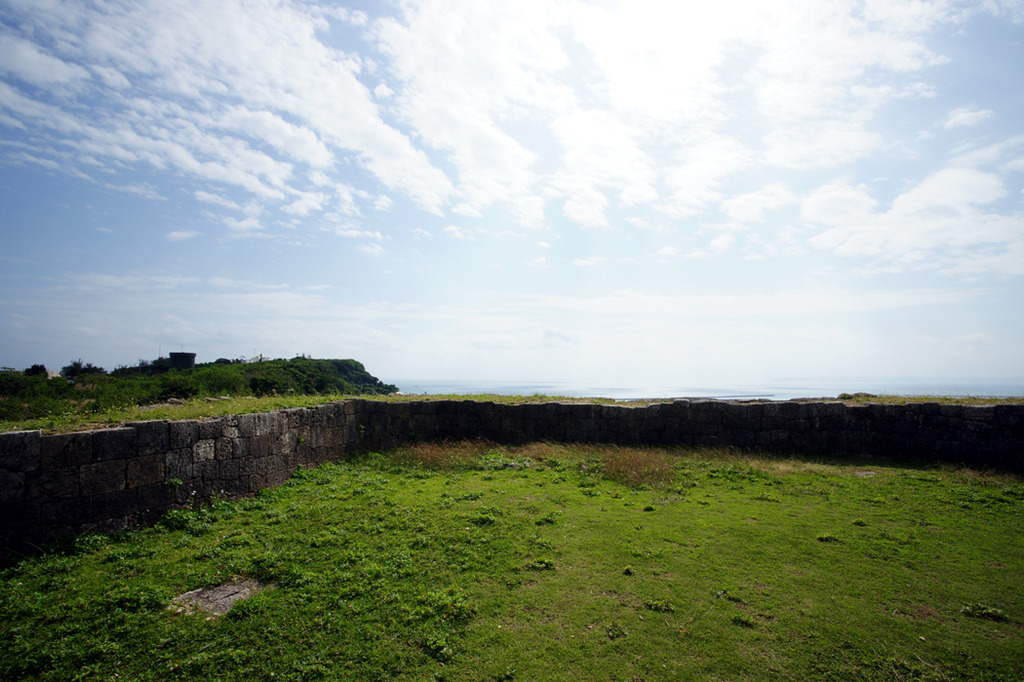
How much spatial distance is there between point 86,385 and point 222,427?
6604 millimetres

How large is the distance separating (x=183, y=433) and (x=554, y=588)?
6526 millimetres

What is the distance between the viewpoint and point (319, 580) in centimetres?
564

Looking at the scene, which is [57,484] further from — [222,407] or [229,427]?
[222,407]

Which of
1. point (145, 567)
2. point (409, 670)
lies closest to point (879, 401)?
point (409, 670)

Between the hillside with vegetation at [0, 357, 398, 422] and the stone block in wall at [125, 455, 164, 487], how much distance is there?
2009 millimetres

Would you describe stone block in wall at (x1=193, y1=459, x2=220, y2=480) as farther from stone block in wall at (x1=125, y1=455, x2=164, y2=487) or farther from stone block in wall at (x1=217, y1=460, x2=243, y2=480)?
stone block in wall at (x1=125, y1=455, x2=164, y2=487)

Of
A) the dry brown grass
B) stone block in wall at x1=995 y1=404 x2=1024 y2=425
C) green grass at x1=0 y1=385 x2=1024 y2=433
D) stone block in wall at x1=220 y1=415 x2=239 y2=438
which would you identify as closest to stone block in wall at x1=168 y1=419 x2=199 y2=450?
green grass at x1=0 y1=385 x2=1024 y2=433

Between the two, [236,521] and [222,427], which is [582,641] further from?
[222,427]

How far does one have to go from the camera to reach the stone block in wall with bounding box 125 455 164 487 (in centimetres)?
736

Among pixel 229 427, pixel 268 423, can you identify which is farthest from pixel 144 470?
pixel 268 423

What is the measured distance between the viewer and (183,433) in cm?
813

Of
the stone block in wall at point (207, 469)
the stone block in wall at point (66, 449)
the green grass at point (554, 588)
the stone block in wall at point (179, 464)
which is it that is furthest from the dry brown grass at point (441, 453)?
the stone block in wall at point (66, 449)

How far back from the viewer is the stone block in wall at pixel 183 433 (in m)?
7.99

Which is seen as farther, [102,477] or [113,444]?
[113,444]
